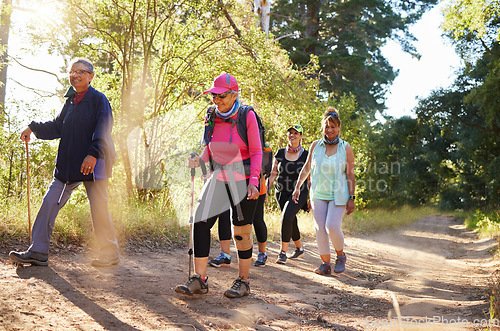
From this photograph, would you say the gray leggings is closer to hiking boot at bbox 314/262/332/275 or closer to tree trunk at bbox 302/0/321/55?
hiking boot at bbox 314/262/332/275

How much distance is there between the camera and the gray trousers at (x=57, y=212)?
4777 mm

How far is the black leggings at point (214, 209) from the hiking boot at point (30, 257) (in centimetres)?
165

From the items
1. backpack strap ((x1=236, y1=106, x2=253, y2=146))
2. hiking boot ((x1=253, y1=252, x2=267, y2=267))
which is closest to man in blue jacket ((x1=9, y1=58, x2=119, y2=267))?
backpack strap ((x1=236, y1=106, x2=253, y2=146))

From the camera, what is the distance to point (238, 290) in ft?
15.4

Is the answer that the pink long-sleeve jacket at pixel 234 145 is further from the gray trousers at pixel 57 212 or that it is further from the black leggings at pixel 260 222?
the black leggings at pixel 260 222

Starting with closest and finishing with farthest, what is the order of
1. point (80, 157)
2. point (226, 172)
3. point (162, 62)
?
point (226, 172) → point (80, 157) → point (162, 62)

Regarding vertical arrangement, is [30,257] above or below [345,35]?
below

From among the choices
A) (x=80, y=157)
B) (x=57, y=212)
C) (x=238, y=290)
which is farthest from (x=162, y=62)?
(x=238, y=290)

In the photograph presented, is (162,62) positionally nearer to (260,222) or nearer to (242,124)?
(260,222)

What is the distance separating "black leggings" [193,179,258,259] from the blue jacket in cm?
123

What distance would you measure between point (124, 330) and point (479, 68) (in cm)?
1967

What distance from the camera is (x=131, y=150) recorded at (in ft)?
34.2

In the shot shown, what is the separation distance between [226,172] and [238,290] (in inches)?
47.8

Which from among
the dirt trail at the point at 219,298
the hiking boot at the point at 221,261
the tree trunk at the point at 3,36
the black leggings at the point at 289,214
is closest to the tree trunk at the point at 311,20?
the tree trunk at the point at 3,36
